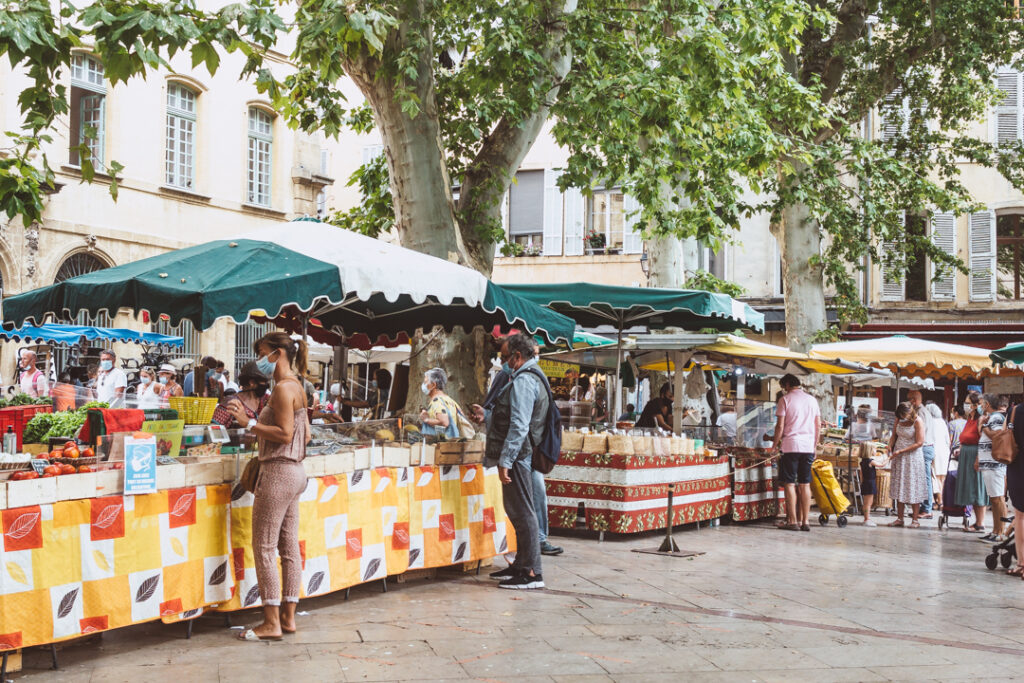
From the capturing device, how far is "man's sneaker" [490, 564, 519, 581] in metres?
8.17

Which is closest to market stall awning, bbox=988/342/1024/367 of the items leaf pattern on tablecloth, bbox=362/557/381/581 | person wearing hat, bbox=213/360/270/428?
leaf pattern on tablecloth, bbox=362/557/381/581

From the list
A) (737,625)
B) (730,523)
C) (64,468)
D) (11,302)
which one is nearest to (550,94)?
(730,523)

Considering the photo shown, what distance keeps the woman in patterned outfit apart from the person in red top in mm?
8973

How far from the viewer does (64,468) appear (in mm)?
5652

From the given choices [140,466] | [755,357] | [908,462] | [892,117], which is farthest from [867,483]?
[140,466]

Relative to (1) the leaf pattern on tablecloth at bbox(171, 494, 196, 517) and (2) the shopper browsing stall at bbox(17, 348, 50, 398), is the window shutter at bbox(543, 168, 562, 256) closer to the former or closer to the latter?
(2) the shopper browsing stall at bbox(17, 348, 50, 398)

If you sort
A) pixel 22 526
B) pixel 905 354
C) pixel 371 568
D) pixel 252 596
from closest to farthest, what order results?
pixel 22 526 → pixel 252 596 → pixel 371 568 → pixel 905 354

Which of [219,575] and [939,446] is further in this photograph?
[939,446]

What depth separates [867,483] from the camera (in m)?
14.7

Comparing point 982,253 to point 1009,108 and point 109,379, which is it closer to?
point 1009,108

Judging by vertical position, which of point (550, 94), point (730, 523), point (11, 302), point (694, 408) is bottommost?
point (730, 523)

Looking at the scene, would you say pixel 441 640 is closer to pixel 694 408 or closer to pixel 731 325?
pixel 731 325

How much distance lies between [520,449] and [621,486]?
3.22m

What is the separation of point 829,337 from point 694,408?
297cm
